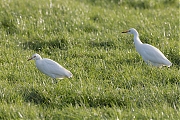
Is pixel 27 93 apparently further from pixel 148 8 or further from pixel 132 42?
pixel 148 8

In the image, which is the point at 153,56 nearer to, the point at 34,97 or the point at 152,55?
the point at 152,55

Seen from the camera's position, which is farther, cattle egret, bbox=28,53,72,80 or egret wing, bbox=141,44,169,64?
egret wing, bbox=141,44,169,64

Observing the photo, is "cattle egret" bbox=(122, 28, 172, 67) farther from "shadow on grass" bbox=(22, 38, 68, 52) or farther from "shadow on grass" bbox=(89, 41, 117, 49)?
"shadow on grass" bbox=(22, 38, 68, 52)

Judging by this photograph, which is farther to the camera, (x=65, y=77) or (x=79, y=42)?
(x=79, y=42)

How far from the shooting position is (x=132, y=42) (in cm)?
1061

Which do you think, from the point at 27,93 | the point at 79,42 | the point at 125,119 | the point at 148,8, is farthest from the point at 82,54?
the point at 148,8

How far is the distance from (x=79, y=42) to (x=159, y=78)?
9.75 feet

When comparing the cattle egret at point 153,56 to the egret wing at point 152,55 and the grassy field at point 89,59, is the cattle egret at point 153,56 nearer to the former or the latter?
the egret wing at point 152,55

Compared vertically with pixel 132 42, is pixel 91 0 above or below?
above

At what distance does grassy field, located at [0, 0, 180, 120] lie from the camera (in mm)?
6418

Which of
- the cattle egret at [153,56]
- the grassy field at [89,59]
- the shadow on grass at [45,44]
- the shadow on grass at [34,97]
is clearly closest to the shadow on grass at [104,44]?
the grassy field at [89,59]

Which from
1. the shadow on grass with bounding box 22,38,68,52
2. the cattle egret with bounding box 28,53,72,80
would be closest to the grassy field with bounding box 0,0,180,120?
the shadow on grass with bounding box 22,38,68,52

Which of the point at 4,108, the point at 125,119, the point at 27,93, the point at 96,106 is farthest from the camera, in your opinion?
the point at 27,93

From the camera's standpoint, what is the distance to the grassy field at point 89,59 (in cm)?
642
